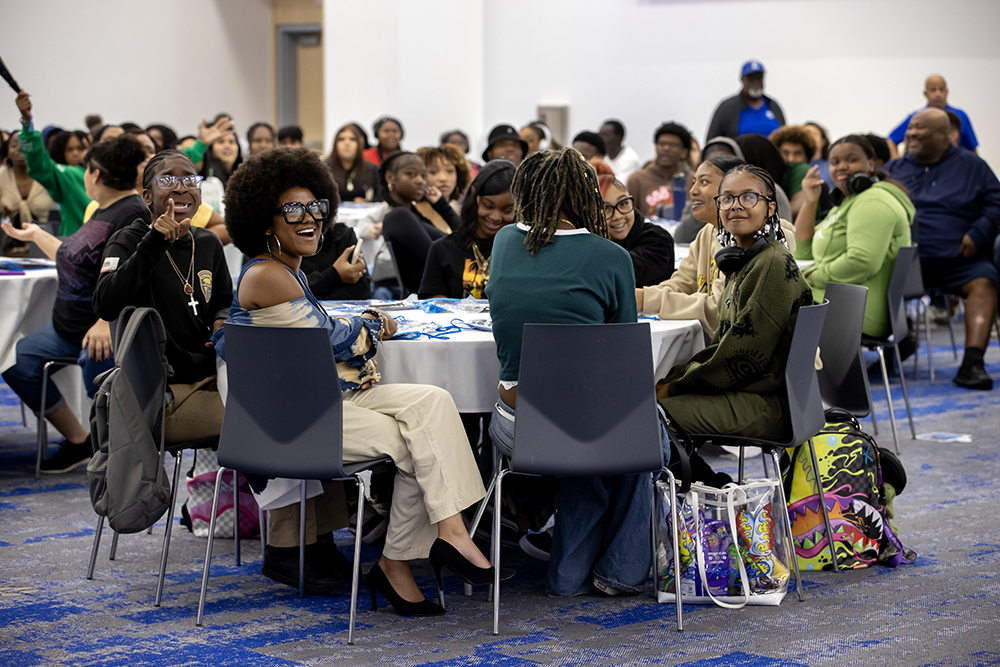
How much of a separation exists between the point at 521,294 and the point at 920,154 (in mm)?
4558

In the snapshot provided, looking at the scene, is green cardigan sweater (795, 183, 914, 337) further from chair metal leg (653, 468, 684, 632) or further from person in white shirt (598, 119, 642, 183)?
person in white shirt (598, 119, 642, 183)

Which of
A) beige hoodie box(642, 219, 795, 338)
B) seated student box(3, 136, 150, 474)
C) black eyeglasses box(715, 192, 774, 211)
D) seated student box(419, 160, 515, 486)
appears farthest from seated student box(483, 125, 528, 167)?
black eyeglasses box(715, 192, 774, 211)

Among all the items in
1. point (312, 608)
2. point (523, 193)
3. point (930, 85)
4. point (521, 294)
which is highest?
point (930, 85)

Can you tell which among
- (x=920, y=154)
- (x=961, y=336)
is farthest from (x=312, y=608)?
(x=961, y=336)

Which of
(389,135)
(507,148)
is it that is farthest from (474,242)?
(389,135)

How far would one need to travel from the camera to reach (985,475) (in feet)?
14.5

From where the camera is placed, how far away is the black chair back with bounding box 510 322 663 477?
272 cm

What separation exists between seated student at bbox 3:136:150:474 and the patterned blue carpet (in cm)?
70

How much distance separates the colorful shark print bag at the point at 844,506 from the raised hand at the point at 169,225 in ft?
6.71

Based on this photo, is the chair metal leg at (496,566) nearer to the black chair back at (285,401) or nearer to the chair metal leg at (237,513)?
the black chair back at (285,401)

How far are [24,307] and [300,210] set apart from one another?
2051 mm

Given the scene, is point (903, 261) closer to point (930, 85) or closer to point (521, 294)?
point (521, 294)

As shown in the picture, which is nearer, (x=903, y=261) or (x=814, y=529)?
(x=814, y=529)

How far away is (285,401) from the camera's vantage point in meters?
2.74
